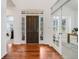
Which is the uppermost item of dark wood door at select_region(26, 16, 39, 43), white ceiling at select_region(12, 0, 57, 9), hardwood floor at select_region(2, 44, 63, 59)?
white ceiling at select_region(12, 0, 57, 9)

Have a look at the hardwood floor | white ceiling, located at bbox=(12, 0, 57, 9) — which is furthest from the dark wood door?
the hardwood floor

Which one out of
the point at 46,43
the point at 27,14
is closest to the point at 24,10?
the point at 27,14

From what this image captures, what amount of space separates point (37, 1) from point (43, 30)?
8.30 feet

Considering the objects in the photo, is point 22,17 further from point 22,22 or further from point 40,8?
point 40,8

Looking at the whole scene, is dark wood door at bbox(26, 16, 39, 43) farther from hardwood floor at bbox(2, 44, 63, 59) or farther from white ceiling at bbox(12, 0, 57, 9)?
hardwood floor at bbox(2, 44, 63, 59)

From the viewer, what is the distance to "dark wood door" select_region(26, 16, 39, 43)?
1207cm

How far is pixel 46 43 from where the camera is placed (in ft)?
38.5

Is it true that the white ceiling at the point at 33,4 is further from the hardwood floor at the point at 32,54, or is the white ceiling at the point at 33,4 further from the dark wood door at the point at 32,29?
the hardwood floor at the point at 32,54

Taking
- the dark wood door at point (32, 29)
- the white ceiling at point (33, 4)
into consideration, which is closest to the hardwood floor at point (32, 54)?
the dark wood door at point (32, 29)

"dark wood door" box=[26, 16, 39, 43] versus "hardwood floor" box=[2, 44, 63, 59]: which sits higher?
"dark wood door" box=[26, 16, 39, 43]

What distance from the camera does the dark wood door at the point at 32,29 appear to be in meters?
12.1

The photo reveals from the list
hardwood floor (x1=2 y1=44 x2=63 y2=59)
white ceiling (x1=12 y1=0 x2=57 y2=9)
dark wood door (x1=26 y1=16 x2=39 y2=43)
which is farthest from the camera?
dark wood door (x1=26 y1=16 x2=39 y2=43)

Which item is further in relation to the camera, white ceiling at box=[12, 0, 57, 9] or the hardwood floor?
white ceiling at box=[12, 0, 57, 9]

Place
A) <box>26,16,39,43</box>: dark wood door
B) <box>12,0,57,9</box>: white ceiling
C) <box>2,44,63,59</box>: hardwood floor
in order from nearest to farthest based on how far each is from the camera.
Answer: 1. <box>2,44,63,59</box>: hardwood floor
2. <box>12,0,57,9</box>: white ceiling
3. <box>26,16,39,43</box>: dark wood door
